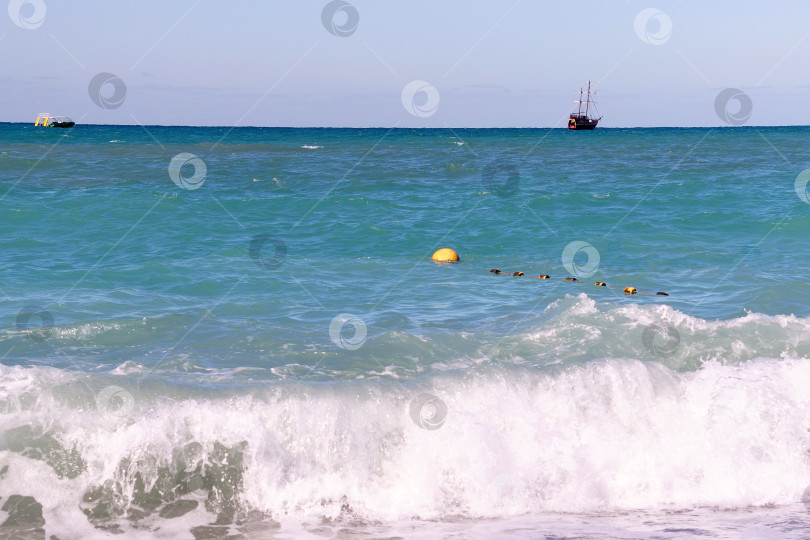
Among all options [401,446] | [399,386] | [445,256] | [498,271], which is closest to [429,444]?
[401,446]

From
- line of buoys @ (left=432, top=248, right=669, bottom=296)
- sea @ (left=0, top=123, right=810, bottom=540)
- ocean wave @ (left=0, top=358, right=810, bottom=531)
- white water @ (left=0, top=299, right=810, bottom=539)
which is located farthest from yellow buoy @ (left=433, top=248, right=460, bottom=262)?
ocean wave @ (left=0, top=358, right=810, bottom=531)

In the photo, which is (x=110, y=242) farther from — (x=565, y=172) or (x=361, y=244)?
(x=565, y=172)

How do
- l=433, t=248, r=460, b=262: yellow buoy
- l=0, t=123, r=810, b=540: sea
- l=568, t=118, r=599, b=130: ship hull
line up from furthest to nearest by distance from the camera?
1. l=568, t=118, r=599, b=130: ship hull
2. l=433, t=248, r=460, b=262: yellow buoy
3. l=0, t=123, r=810, b=540: sea

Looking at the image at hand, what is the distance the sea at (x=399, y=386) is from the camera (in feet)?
23.5

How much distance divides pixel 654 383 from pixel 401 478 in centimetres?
338

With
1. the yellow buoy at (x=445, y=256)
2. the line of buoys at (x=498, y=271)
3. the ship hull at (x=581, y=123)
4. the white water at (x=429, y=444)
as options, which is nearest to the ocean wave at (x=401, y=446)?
the white water at (x=429, y=444)

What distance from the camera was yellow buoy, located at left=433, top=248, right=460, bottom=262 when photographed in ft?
52.3

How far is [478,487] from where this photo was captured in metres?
7.45

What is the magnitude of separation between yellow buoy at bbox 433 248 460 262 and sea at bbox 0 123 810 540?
0.18 meters

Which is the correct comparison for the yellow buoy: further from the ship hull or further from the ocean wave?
the ship hull

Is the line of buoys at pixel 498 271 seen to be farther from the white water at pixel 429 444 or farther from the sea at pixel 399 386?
the white water at pixel 429 444

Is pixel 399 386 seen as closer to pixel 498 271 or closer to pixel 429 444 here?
pixel 429 444

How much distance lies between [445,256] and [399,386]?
7.53 m

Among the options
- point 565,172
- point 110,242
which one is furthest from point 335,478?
point 565,172
